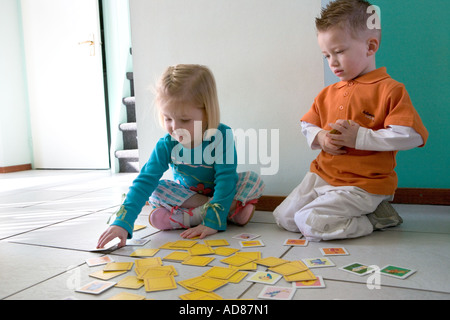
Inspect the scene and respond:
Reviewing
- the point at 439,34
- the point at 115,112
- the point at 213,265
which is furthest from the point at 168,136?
the point at 115,112

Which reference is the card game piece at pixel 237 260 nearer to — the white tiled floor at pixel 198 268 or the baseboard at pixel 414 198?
the white tiled floor at pixel 198 268

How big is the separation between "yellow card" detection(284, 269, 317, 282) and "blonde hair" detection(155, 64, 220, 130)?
0.70 m

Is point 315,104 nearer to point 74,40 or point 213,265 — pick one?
point 213,265

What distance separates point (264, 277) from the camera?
3.19ft

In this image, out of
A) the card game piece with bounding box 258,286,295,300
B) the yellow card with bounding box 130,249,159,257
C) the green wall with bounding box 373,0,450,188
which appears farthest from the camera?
the green wall with bounding box 373,0,450,188

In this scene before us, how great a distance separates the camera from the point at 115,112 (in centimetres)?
392

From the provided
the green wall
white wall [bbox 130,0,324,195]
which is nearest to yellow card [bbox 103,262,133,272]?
white wall [bbox 130,0,324,195]

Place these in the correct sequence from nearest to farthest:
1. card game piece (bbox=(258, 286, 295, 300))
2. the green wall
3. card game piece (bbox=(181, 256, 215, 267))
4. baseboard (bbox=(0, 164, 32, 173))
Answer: card game piece (bbox=(258, 286, 295, 300))
card game piece (bbox=(181, 256, 215, 267))
the green wall
baseboard (bbox=(0, 164, 32, 173))

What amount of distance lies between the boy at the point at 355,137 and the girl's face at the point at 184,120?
1.43ft

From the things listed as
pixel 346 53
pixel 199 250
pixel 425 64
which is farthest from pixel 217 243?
pixel 425 64

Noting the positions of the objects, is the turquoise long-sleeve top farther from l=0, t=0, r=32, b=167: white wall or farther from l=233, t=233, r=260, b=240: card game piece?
l=0, t=0, r=32, b=167: white wall

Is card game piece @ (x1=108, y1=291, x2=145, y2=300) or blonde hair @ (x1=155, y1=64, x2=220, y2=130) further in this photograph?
blonde hair @ (x1=155, y1=64, x2=220, y2=130)

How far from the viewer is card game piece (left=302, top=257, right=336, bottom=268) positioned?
1033mm

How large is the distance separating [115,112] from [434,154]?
3.03 m
